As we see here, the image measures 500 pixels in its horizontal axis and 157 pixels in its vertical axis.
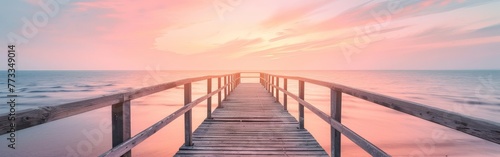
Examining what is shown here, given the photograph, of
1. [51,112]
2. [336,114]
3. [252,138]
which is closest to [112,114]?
[51,112]

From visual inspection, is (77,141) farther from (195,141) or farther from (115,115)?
(115,115)

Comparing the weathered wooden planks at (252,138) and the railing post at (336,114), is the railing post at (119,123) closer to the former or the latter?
the weathered wooden planks at (252,138)

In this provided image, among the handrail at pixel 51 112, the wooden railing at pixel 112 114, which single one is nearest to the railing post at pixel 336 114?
the wooden railing at pixel 112 114

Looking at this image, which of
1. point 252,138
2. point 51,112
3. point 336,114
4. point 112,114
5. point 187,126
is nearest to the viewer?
point 51,112

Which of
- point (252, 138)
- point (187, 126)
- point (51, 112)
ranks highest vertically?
point (51, 112)

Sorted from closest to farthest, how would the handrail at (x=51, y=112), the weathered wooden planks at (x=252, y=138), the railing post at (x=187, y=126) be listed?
the handrail at (x=51, y=112) < the weathered wooden planks at (x=252, y=138) < the railing post at (x=187, y=126)

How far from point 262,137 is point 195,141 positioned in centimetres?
121

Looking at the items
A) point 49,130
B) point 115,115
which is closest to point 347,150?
point 115,115

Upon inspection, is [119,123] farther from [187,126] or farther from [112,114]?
[187,126]

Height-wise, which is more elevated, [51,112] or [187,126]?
[51,112]

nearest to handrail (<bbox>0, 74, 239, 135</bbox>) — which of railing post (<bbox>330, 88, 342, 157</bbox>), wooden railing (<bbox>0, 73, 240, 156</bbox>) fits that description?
wooden railing (<bbox>0, 73, 240, 156</bbox>)

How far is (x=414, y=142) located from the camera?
11.6 meters

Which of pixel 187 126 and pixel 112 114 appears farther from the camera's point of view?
pixel 187 126

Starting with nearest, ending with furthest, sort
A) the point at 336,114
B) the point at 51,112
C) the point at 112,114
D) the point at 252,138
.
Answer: the point at 51,112, the point at 112,114, the point at 336,114, the point at 252,138
